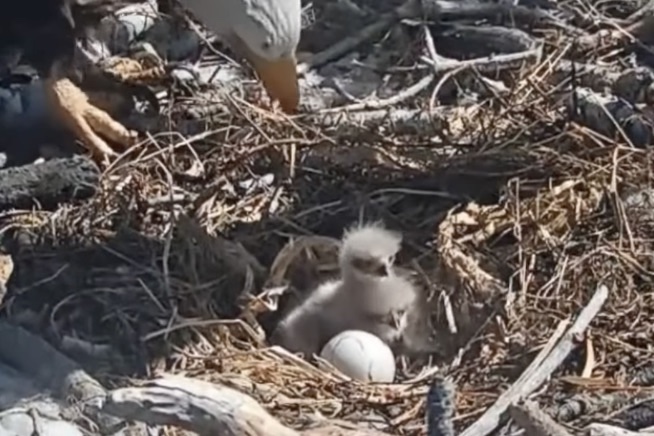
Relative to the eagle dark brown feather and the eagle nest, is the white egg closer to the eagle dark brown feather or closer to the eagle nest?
the eagle nest

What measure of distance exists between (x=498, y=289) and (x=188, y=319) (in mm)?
633

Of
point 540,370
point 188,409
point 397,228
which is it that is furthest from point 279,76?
point 188,409

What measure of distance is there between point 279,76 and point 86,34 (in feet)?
2.73

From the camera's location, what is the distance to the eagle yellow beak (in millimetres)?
4117

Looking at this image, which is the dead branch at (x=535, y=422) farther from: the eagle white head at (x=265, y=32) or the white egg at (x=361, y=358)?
the eagle white head at (x=265, y=32)

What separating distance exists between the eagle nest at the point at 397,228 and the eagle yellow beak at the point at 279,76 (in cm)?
14

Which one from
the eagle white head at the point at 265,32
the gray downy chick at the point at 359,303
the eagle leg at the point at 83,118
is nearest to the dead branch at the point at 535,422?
the gray downy chick at the point at 359,303

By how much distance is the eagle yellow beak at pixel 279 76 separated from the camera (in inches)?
162

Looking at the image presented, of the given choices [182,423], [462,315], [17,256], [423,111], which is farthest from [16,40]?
[182,423]

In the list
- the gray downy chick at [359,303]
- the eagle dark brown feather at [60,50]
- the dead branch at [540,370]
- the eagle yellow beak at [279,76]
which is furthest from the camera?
the eagle dark brown feather at [60,50]

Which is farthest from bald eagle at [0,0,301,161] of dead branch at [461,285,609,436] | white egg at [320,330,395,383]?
dead branch at [461,285,609,436]

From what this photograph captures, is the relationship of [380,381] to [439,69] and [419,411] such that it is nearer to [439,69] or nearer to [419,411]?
[419,411]

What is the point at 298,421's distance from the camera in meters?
3.37

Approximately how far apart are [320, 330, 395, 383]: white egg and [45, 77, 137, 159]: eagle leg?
1156 millimetres
